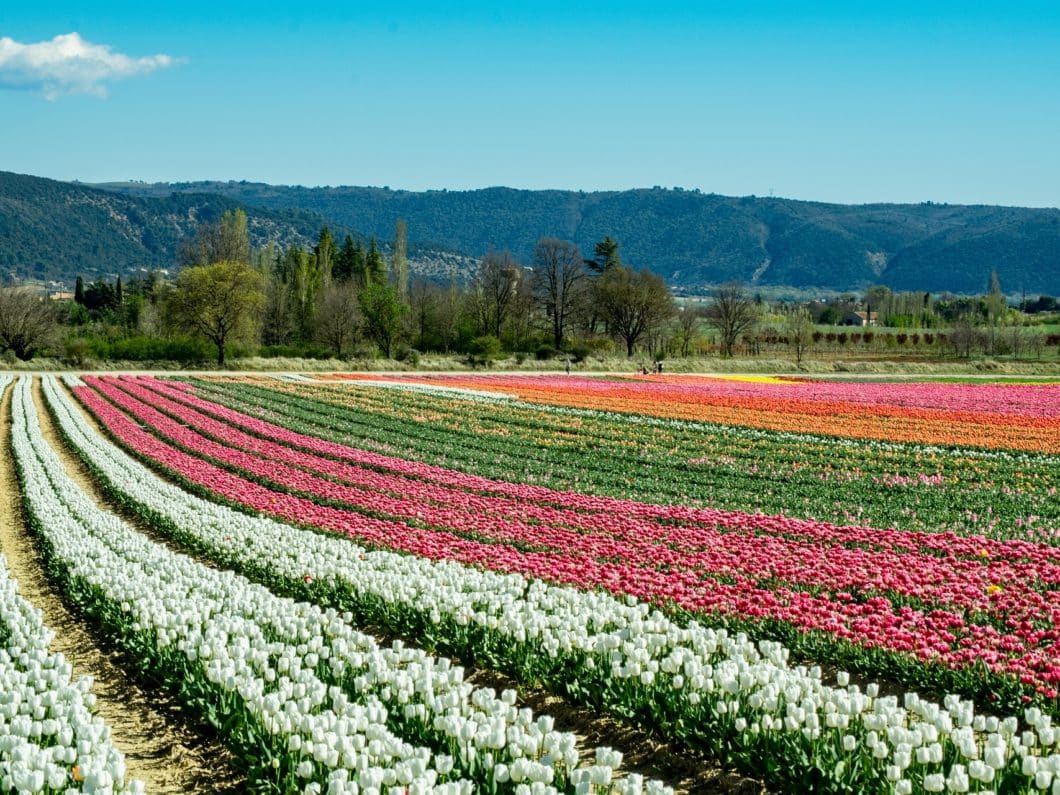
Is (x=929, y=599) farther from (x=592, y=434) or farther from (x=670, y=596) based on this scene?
(x=592, y=434)

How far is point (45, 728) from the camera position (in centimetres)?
626

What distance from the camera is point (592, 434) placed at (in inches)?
1052

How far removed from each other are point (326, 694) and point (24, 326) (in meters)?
68.7

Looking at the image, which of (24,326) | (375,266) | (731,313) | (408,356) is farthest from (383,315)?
(731,313)

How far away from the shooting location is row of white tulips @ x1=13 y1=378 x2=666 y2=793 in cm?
550

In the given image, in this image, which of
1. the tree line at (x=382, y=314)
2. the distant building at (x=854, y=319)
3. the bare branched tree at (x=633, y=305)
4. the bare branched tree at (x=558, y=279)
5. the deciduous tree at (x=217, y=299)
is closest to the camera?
the deciduous tree at (x=217, y=299)

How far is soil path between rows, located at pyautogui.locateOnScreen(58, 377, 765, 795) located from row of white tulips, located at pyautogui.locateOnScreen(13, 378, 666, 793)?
0.33 meters

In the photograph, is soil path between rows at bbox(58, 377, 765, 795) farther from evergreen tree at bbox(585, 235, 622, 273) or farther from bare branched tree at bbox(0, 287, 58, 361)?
evergreen tree at bbox(585, 235, 622, 273)

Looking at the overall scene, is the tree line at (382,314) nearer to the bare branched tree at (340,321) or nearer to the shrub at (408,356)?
the bare branched tree at (340,321)

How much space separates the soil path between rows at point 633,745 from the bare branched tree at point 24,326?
221 feet

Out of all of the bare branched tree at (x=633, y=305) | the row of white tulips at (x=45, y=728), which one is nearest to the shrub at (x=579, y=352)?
the bare branched tree at (x=633, y=305)

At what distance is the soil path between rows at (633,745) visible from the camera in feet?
20.9

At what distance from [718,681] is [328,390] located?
36.5 meters

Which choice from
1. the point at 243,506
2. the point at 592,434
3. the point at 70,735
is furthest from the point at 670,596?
the point at 592,434
